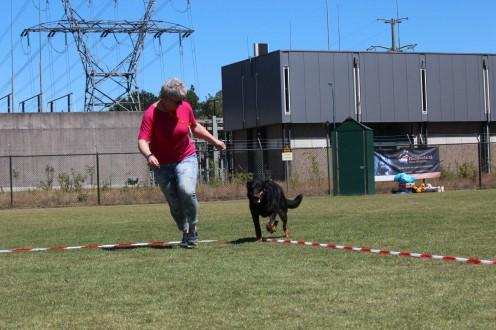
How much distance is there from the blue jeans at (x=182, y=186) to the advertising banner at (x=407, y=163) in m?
23.0

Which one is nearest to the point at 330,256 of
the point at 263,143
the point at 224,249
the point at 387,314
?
the point at 224,249

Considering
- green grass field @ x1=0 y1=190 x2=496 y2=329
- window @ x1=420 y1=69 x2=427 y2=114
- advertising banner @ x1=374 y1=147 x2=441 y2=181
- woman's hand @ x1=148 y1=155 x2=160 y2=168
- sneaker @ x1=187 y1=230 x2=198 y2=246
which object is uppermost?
window @ x1=420 y1=69 x2=427 y2=114

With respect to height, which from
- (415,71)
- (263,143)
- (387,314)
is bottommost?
(387,314)

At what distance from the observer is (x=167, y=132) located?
10.7 meters

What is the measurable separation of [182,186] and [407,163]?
2483 centimetres

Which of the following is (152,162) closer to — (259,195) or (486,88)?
(259,195)

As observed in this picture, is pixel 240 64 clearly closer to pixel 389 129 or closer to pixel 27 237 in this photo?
pixel 389 129

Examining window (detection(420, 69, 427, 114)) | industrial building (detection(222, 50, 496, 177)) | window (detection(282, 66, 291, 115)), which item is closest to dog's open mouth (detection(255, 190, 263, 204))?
industrial building (detection(222, 50, 496, 177))

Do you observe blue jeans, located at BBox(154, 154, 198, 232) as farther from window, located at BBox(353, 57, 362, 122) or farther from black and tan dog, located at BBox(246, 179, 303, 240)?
window, located at BBox(353, 57, 362, 122)

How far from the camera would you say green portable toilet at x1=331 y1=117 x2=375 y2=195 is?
31.5 metres

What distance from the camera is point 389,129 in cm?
5003

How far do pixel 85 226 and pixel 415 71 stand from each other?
35762mm

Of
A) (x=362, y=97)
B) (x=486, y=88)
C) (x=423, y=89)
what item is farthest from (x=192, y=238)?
(x=486, y=88)

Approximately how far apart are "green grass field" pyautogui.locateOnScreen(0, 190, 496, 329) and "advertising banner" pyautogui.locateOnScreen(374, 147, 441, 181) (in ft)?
69.9
